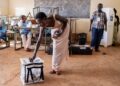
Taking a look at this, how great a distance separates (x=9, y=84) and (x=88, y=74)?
1.58 m

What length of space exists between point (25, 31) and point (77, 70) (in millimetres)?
2686

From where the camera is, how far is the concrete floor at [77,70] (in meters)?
3.91

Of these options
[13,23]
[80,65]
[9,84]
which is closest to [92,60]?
[80,65]

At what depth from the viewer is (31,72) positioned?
3.81m

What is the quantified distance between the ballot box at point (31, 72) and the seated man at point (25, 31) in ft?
8.84

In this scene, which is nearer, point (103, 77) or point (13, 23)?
point (103, 77)

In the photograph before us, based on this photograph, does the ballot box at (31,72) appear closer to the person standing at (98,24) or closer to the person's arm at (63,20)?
the person's arm at (63,20)

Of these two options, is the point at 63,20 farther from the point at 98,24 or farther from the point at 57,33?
the point at 98,24

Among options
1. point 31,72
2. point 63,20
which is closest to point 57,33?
point 63,20

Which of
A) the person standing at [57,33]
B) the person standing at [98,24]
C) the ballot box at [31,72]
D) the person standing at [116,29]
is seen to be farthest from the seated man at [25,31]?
the person standing at [116,29]

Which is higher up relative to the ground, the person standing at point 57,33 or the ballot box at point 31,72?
the person standing at point 57,33

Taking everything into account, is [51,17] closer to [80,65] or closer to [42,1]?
[80,65]

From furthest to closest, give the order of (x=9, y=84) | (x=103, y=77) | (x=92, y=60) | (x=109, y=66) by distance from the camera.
→ (x=92, y=60) < (x=109, y=66) < (x=103, y=77) < (x=9, y=84)

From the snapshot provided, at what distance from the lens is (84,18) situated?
8.16 m
